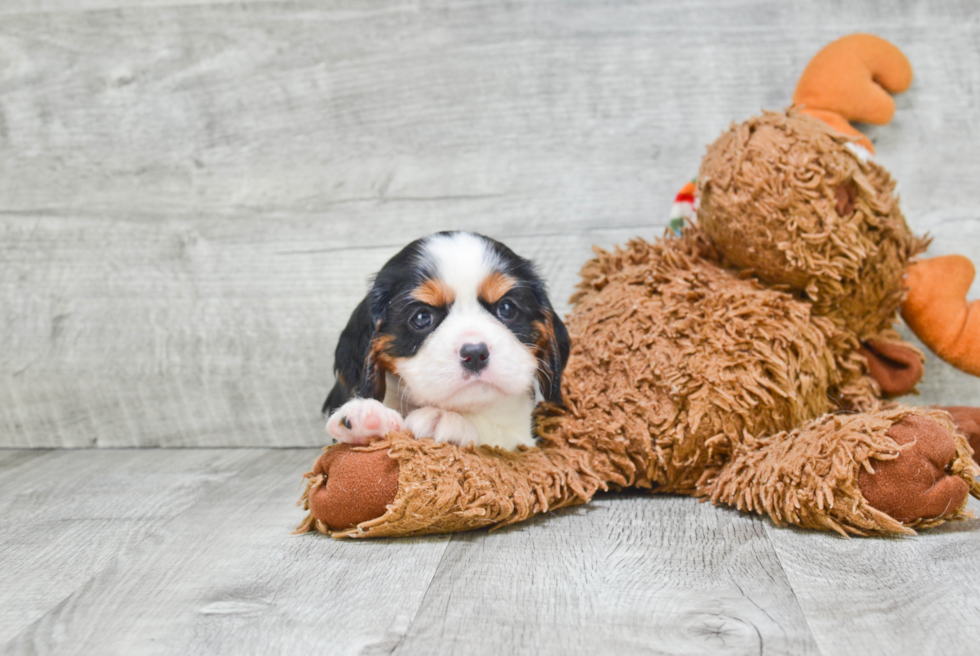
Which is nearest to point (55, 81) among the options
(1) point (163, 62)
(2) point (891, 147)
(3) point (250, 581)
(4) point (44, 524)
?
(1) point (163, 62)

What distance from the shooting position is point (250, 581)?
1430 mm

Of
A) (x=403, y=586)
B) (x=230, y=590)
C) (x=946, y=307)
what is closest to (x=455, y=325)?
(x=403, y=586)

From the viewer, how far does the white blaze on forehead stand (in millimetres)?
1665

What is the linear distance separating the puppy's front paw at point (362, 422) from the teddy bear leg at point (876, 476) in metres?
0.77

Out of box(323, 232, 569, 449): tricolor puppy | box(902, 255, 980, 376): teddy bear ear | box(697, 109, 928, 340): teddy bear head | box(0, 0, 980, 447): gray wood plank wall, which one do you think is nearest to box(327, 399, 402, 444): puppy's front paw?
box(323, 232, 569, 449): tricolor puppy

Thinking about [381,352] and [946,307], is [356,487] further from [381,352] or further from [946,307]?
[946,307]

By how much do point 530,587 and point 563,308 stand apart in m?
1.34

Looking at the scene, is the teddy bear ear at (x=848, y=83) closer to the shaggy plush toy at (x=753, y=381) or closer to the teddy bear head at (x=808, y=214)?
the shaggy plush toy at (x=753, y=381)

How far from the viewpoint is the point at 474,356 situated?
5.13 ft

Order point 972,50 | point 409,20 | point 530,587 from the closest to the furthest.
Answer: point 530,587 < point 972,50 < point 409,20

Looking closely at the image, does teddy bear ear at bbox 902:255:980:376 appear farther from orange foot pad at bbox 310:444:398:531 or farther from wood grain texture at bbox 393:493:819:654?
orange foot pad at bbox 310:444:398:531

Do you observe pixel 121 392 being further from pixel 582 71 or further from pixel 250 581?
pixel 582 71

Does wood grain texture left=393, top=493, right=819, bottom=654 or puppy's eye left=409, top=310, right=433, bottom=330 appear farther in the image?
puppy's eye left=409, top=310, right=433, bottom=330

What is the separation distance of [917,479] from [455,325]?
90 cm
